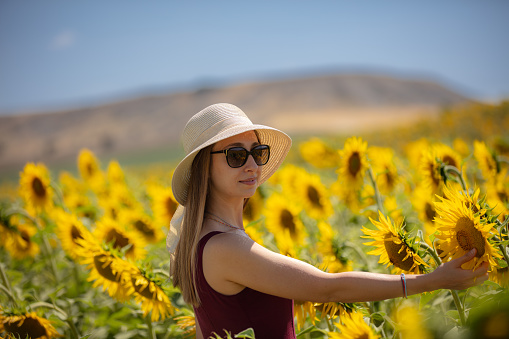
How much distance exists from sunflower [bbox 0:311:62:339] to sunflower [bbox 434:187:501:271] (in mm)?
1893

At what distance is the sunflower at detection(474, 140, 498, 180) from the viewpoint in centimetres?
264

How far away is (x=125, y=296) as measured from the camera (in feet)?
7.50

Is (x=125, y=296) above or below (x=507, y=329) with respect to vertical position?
below

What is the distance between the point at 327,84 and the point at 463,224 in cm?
9417

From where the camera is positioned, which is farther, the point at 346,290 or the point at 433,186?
the point at 433,186

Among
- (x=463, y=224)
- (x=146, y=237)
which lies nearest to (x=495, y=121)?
(x=146, y=237)

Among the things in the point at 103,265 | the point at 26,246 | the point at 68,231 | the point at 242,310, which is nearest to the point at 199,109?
the point at 26,246

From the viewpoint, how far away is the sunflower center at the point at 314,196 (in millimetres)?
3611

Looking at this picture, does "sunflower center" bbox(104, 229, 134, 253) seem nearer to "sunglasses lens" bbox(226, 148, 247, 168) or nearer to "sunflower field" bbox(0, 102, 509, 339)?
"sunflower field" bbox(0, 102, 509, 339)

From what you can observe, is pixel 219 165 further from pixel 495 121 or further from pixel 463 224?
pixel 495 121

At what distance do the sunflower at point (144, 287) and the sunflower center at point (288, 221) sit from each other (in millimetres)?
1242

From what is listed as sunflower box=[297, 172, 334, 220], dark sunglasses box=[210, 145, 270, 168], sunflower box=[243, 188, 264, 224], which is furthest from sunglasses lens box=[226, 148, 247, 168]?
sunflower box=[297, 172, 334, 220]

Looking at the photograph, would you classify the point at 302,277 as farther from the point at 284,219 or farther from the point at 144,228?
the point at 144,228

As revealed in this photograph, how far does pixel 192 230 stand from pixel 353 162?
54.9 inches
